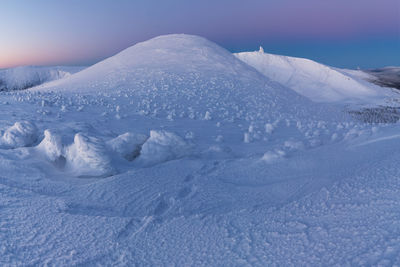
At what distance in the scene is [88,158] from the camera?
3623 millimetres

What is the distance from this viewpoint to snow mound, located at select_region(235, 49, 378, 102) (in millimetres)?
34031

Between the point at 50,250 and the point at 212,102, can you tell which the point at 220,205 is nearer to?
the point at 50,250

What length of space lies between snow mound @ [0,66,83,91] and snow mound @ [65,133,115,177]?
105271mm

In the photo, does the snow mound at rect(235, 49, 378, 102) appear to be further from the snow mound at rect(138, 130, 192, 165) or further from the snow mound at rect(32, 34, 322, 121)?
the snow mound at rect(138, 130, 192, 165)

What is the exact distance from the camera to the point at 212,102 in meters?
10.7

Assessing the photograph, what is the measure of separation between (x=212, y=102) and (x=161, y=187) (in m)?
7.66

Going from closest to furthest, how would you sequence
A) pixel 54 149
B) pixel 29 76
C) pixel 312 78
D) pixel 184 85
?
1. pixel 54 149
2. pixel 184 85
3. pixel 312 78
4. pixel 29 76

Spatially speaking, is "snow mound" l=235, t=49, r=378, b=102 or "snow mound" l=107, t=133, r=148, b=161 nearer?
"snow mound" l=107, t=133, r=148, b=161

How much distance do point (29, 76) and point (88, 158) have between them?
4561 inches

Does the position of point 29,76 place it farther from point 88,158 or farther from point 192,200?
point 192,200

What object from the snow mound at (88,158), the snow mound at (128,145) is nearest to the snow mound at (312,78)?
the snow mound at (128,145)

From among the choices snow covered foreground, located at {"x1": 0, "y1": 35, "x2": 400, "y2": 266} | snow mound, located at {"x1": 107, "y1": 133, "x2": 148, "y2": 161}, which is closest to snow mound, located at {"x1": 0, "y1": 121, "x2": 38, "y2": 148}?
snow covered foreground, located at {"x1": 0, "y1": 35, "x2": 400, "y2": 266}

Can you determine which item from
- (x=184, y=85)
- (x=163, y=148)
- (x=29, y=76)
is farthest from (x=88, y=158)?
(x=29, y=76)

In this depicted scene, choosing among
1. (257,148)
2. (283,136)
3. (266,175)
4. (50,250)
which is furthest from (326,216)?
(283,136)
